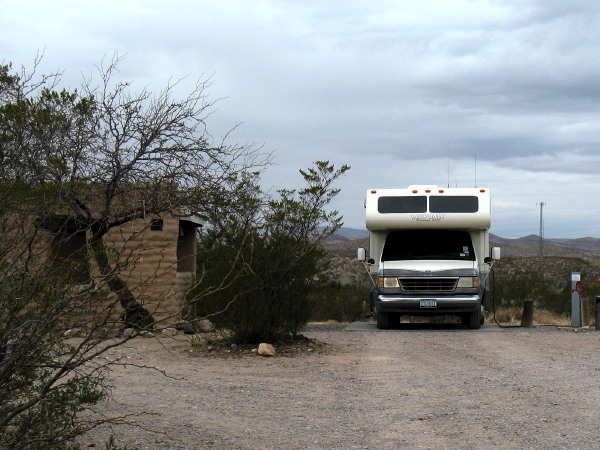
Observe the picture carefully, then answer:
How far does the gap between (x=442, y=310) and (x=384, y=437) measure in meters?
11.2

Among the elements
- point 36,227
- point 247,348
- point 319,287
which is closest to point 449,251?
point 319,287

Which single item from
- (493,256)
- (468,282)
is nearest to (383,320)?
(468,282)

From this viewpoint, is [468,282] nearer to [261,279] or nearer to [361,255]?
[361,255]

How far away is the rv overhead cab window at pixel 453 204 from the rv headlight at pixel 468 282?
144 cm

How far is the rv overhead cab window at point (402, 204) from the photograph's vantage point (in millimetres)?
18141

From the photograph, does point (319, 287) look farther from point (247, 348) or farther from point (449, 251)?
point (449, 251)

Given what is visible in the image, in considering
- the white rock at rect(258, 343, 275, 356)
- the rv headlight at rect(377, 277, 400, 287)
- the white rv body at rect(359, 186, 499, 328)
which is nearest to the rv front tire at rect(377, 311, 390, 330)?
the white rv body at rect(359, 186, 499, 328)

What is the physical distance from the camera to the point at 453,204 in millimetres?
18125

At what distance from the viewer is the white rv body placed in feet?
58.6

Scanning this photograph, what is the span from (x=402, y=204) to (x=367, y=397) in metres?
9.65

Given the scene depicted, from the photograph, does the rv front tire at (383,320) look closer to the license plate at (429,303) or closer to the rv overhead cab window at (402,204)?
the license plate at (429,303)

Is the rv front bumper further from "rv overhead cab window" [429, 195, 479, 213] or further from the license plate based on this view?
"rv overhead cab window" [429, 195, 479, 213]

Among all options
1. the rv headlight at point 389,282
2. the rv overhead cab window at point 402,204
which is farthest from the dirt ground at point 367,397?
the rv overhead cab window at point 402,204

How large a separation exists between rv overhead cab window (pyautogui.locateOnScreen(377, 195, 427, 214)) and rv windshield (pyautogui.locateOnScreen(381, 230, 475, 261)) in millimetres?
867
